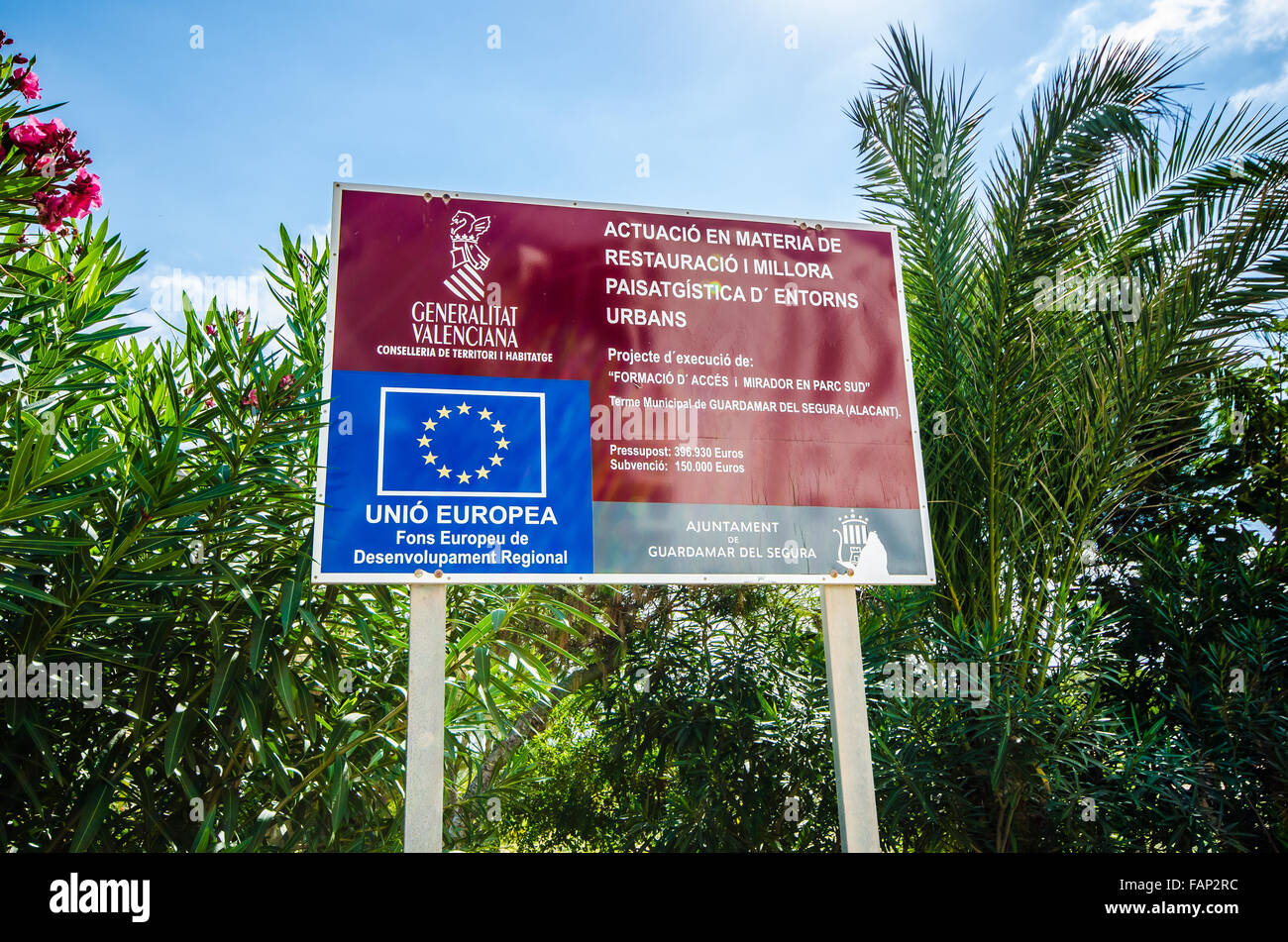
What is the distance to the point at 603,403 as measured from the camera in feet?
12.1

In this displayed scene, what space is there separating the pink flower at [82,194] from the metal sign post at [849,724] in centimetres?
312

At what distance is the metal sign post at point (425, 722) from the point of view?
10.4 ft

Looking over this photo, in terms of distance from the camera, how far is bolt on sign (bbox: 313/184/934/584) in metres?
3.43

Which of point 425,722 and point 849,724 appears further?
point 849,724

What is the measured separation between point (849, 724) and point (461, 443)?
183cm

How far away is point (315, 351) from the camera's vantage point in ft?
14.4
